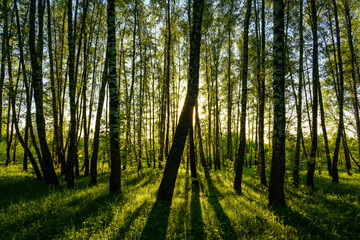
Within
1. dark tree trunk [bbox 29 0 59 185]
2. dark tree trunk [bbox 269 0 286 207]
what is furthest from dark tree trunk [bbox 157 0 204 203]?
dark tree trunk [bbox 29 0 59 185]

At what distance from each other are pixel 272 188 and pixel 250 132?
25.5 m

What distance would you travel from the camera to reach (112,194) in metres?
6.34

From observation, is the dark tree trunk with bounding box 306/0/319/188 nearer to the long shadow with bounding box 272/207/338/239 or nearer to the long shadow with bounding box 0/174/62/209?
the long shadow with bounding box 272/207/338/239

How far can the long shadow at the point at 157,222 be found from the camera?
3668mm

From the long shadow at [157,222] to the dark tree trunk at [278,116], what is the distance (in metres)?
3.60

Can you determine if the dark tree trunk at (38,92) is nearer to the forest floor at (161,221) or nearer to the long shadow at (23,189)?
the long shadow at (23,189)

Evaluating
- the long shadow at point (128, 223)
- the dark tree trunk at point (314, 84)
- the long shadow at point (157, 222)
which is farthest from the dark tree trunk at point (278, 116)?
the dark tree trunk at point (314, 84)

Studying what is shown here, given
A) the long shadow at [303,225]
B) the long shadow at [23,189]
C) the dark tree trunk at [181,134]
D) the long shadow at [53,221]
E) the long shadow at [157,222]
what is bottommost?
the long shadow at [303,225]

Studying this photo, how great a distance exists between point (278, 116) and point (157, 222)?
4.96m

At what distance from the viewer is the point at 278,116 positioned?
18.7ft

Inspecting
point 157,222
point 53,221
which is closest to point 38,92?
point 53,221

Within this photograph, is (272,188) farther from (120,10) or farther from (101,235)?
(120,10)

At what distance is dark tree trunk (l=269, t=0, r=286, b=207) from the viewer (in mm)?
5637

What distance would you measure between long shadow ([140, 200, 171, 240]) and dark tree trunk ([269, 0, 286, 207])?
11.8ft
